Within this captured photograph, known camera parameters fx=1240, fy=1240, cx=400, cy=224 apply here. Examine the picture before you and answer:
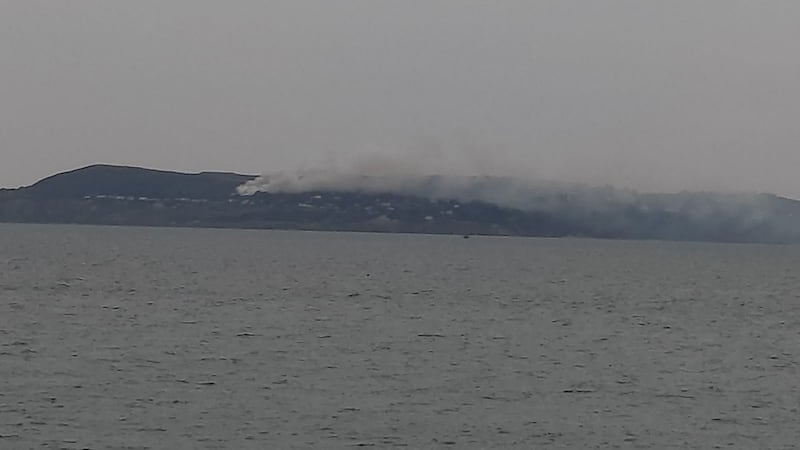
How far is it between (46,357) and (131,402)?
11185 mm

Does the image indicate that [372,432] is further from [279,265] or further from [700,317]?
[279,265]

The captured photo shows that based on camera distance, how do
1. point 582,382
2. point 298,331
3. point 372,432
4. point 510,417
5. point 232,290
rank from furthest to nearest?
point 232,290
point 298,331
point 582,382
point 510,417
point 372,432

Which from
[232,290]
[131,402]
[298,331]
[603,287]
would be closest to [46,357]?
[131,402]

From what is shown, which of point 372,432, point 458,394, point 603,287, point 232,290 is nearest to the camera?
point 372,432

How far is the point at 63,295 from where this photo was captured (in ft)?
270

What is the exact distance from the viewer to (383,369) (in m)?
48.5

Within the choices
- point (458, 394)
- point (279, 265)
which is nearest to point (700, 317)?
point (458, 394)

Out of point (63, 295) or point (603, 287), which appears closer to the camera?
point (63, 295)

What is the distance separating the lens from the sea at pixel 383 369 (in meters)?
36.1

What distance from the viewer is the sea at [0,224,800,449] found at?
3606cm

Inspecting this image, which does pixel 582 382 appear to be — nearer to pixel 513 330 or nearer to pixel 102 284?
pixel 513 330

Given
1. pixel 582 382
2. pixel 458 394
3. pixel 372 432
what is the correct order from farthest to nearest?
1. pixel 582 382
2. pixel 458 394
3. pixel 372 432

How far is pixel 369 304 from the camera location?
81312 millimetres

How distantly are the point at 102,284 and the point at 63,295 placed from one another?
13.1 meters
